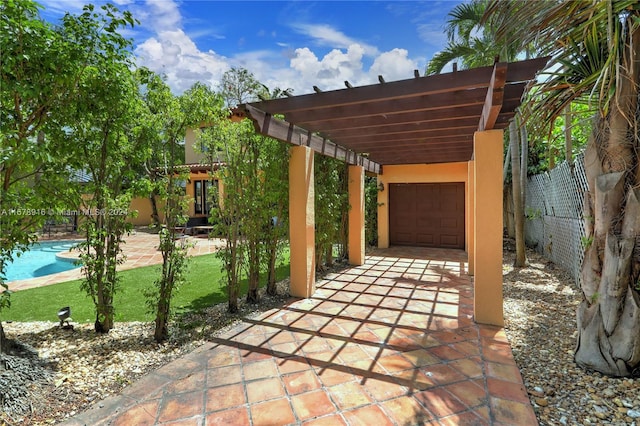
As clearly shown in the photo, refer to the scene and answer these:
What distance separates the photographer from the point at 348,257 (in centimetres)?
933

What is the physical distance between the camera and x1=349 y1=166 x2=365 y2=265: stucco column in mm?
8969

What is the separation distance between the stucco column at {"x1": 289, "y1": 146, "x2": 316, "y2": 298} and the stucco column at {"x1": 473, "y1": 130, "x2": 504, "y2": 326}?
9.60ft

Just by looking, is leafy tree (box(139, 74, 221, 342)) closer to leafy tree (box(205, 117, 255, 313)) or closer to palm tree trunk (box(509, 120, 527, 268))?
leafy tree (box(205, 117, 255, 313))

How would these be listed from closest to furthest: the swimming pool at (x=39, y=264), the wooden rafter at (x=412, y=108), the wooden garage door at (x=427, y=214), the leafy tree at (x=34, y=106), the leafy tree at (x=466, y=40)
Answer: the leafy tree at (x=34, y=106) → the wooden rafter at (x=412, y=108) → the leafy tree at (x=466, y=40) → the swimming pool at (x=39, y=264) → the wooden garage door at (x=427, y=214)

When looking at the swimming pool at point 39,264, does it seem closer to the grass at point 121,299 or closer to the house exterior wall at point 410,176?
the grass at point 121,299

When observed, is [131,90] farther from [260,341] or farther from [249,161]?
[260,341]

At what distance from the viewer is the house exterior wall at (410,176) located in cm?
1125

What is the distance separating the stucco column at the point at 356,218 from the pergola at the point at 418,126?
1.63 metres

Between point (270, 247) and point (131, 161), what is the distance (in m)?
2.71

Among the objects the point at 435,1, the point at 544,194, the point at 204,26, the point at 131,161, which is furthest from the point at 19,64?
the point at 544,194

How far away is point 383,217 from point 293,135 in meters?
7.66

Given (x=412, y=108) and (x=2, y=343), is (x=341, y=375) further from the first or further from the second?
(x=412, y=108)

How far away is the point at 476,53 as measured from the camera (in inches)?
372

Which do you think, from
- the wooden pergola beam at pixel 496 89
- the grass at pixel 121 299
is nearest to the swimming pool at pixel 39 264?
the grass at pixel 121 299
